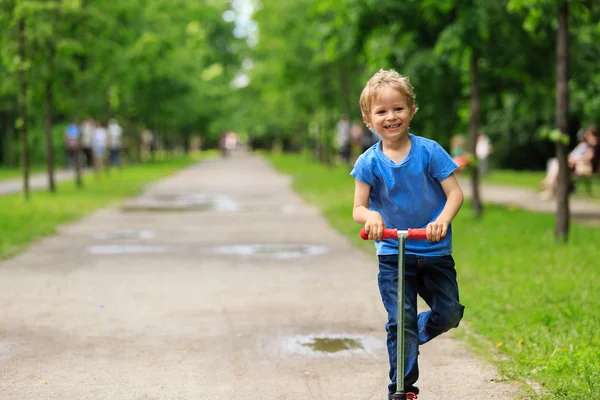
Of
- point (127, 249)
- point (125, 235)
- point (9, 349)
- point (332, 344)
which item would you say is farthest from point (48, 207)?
point (332, 344)

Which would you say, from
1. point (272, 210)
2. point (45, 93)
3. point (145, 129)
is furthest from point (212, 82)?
point (272, 210)

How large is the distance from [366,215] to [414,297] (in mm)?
569

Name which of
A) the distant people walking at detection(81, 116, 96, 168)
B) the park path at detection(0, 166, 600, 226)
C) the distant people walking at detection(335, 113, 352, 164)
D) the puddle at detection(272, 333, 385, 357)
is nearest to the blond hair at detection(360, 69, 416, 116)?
the puddle at detection(272, 333, 385, 357)

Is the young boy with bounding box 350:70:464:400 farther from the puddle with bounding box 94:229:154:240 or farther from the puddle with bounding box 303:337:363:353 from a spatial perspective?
the puddle with bounding box 94:229:154:240

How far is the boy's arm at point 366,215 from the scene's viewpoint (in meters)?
4.19

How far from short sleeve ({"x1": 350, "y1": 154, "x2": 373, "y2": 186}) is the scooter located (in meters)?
0.30

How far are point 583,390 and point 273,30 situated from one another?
30.5 m

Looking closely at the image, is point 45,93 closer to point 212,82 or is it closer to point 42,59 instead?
point 42,59

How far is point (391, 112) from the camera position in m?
4.40

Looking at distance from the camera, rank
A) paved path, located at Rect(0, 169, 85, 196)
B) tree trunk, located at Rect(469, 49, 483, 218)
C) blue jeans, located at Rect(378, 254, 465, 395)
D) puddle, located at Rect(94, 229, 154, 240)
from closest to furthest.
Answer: blue jeans, located at Rect(378, 254, 465, 395)
puddle, located at Rect(94, 229, 154, 240)
tree trunk, located at Rect(469, 49, 483, 218)
paved path, located at Rect(0, 169, 85, 196)

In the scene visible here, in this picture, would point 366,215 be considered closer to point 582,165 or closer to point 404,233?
point 404,233

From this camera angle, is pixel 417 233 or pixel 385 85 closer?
pixel 417 233

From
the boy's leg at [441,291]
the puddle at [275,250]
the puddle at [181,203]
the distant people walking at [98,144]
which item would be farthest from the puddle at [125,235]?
the distant people walking at [98,144]

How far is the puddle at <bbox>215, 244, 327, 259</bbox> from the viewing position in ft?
35.8
